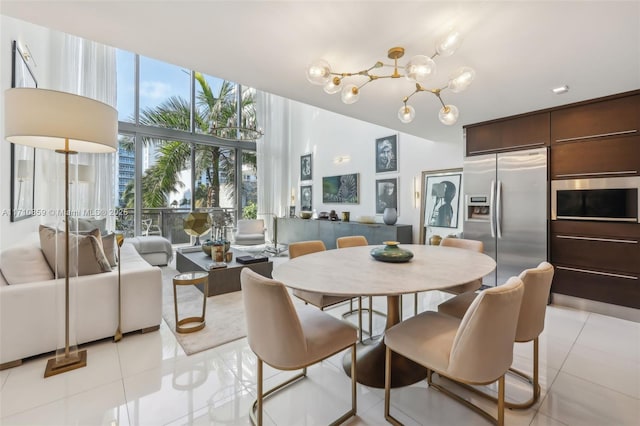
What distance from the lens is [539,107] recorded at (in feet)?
10.2

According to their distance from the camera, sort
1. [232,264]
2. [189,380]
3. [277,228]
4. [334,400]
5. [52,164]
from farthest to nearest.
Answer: [277,228] → [232,264] → [52,164] → [189,380] → [334,400]

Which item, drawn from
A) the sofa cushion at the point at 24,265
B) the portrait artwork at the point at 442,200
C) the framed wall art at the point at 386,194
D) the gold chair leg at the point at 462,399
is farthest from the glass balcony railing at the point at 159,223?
the gold chair leg at the point at 462,399


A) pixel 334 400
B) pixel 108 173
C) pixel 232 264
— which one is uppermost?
pixel 108 173

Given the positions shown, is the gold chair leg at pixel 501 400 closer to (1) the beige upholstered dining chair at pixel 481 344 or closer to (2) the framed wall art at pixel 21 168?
(1) the beige upholstered dining chair at pixel 481 344

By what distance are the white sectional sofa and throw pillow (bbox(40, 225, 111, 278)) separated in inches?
2.3

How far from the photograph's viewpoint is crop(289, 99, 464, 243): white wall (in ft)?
15.8

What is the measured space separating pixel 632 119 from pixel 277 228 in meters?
6.53

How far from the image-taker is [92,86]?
17.7ft

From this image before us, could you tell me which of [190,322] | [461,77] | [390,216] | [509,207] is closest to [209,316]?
[190,322]

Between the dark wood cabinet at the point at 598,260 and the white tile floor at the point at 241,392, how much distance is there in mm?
779

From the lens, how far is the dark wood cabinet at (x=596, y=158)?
8.91 feet

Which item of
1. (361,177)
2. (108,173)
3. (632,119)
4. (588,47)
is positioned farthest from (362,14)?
(108,173)

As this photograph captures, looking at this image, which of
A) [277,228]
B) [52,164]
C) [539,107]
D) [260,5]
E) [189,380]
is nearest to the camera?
[260,5]

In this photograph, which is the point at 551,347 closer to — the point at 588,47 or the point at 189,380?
the point at 588,47
